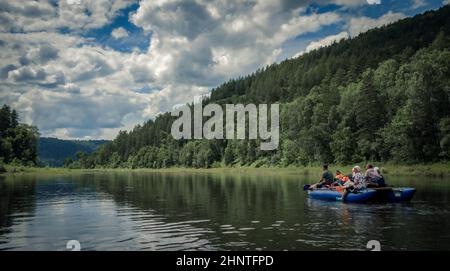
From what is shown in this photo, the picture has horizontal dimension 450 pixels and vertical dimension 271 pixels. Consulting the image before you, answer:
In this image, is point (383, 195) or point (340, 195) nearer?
point (383, 195)

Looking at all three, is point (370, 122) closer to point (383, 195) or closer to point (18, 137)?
point (383, 195)

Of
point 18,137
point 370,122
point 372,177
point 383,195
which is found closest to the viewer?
point 383,195

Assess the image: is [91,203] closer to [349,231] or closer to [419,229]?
[349,231]

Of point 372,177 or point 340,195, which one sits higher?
point 372,177

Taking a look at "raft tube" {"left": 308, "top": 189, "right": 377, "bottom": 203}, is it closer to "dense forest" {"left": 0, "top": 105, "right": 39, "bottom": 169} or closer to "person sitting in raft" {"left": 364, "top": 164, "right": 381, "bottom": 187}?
"person sitting in raft" {"left": 364, "top": 164, "right": 381, "bottom": 187}

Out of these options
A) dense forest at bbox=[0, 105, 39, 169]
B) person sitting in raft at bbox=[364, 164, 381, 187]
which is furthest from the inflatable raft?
dense forest at bbox=[0, 105, 39, 169]

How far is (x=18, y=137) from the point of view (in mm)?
137250

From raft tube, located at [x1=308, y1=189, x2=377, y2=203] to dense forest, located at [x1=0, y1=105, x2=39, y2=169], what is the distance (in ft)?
387

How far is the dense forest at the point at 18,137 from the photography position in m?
137

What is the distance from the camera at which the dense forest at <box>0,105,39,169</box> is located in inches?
5379

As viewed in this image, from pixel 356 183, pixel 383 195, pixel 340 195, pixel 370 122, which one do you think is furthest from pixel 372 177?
pixel 370 122

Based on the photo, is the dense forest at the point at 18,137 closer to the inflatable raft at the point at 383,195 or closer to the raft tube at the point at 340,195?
the raft tube at the point at 340,195

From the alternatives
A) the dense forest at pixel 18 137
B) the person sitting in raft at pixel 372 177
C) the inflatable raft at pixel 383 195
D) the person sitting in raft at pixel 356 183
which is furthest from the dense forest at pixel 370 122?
the dense forest at pixel 18 137

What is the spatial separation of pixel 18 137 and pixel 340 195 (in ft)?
416
